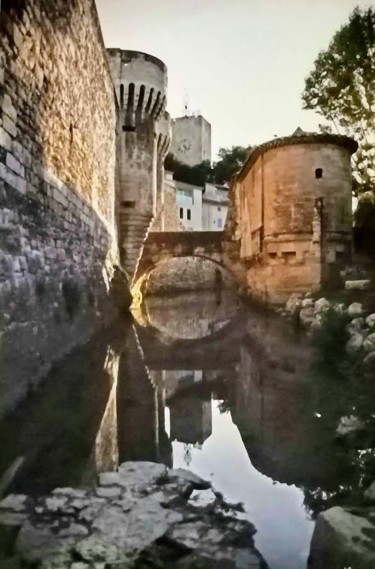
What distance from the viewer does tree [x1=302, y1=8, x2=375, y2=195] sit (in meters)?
13.9

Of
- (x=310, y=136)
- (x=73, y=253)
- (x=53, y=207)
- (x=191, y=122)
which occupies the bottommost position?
(x=73, y=253)

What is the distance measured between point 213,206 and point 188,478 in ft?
135

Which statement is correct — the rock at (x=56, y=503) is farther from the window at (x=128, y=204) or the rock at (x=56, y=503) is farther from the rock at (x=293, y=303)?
the window at (x=128, y=204)

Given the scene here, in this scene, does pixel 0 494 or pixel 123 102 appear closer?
pixel 0 494

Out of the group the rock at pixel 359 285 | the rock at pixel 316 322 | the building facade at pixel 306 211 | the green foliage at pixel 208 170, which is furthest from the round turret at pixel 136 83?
the green foliage at pixel 208 170

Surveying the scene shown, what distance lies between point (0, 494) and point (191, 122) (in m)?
47.1

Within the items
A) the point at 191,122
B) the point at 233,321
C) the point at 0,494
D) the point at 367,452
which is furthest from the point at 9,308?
the point at 191,122

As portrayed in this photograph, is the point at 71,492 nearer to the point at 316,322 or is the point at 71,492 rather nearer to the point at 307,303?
the point at 316,322

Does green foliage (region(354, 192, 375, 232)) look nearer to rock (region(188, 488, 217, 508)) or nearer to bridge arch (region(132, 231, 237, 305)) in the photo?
bridge arch (region(132, 231, 237, 305))

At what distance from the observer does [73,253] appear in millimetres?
7785

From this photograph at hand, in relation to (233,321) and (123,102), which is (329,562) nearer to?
(233,321)

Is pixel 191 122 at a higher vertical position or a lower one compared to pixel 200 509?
higher

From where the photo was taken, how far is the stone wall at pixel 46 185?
4.50 meters

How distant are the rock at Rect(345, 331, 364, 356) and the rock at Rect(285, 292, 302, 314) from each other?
4638 millimetres
